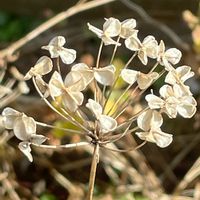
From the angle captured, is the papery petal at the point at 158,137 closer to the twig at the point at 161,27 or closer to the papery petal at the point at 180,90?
the papery petal at the point at 180,90

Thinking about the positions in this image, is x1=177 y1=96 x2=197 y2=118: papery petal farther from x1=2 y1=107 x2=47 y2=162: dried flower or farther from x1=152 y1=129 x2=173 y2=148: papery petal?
x1=2 y1=107 x2=47 y2=162: dried flower

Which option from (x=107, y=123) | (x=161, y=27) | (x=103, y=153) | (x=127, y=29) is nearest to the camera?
(x=107, y=123)

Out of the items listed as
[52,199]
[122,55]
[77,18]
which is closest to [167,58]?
[52,199]

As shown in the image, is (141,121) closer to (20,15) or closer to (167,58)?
(167,58)

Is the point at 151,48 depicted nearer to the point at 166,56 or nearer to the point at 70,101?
the point at 166,56

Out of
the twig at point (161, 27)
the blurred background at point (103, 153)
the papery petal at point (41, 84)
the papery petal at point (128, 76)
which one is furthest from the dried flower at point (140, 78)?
the twig at point (161, 27)

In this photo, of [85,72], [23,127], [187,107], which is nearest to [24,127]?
[23,127]
